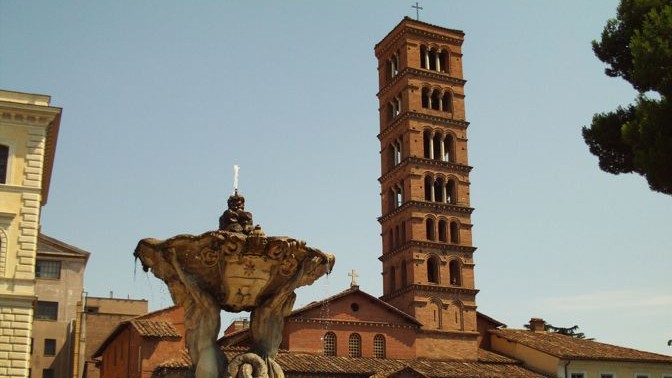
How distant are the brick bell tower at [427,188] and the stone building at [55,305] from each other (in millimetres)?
15248

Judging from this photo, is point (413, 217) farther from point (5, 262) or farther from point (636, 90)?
point (636, 90)

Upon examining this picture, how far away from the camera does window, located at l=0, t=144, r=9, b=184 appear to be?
29844 mm

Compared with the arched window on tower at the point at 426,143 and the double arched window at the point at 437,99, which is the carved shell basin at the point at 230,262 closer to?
the arched window on tower at the point at 426,143

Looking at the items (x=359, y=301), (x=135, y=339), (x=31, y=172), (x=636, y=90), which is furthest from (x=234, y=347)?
(x=636, y=90)

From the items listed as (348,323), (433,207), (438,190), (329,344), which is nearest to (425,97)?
(438,190)

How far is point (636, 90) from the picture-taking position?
1738cm

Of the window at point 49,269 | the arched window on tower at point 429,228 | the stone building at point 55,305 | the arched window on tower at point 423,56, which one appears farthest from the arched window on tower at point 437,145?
the window at point 49,269

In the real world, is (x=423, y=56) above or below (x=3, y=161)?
above

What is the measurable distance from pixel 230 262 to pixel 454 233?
116 ft

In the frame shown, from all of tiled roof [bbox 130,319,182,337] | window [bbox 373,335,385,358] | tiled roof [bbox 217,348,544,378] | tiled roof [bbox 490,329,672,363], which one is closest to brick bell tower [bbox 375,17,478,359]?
tiled roof [bbox 217,348,544,378]

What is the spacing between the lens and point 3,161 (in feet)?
98.5

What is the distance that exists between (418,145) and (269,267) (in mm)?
35082

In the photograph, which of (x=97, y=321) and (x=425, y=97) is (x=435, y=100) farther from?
(x=97, y=321)

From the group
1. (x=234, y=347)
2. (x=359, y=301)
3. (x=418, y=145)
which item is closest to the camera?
(x=234, y=347)
